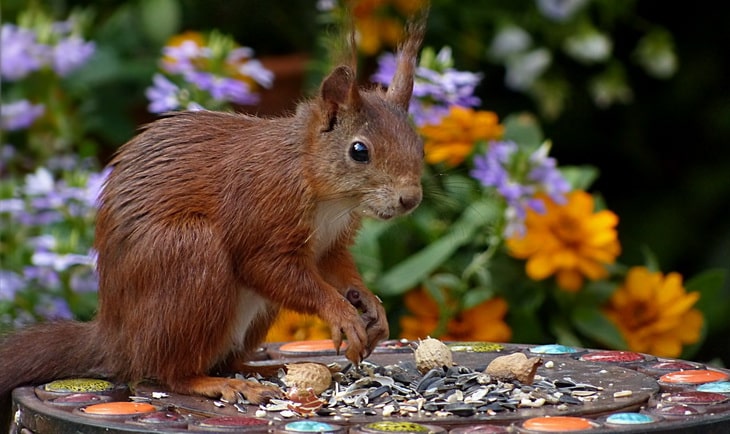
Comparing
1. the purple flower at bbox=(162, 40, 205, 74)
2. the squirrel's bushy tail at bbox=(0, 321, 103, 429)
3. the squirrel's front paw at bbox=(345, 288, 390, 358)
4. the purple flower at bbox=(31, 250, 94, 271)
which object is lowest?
the squirrel's bushy tail at bbox=(0, 321, 103, 429)

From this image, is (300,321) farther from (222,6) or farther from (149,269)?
(222,6)

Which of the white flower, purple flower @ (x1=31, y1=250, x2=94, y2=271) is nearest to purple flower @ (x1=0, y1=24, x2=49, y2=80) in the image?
purple flower @ (x1=31, y1=250, x2=94, y2=271)

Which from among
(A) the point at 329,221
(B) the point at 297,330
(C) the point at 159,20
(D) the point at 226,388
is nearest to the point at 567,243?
(B) the point at 297,330

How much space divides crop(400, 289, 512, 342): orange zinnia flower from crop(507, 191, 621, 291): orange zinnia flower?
14 centimetres

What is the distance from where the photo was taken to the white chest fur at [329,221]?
2.08m

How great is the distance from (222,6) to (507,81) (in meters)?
1.38

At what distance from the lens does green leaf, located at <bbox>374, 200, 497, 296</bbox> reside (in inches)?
117

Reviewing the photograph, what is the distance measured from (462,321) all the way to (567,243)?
318 millimetres

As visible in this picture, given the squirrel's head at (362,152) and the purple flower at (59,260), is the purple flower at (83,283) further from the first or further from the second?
the squirrel's head at (362,152)

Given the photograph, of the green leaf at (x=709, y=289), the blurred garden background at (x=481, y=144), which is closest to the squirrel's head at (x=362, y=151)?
the blurred garden background at (x=481, y=144)

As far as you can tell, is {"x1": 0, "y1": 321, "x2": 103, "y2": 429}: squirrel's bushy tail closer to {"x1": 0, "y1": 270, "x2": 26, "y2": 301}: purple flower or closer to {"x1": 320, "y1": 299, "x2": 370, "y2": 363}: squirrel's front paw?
{"x1": 320, "y1": 299, "x2": 370, "y2": 363}: squirrel's front paw

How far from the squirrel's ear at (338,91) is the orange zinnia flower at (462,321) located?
44.1 inches

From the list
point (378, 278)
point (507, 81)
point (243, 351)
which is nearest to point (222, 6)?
point (507, 81)

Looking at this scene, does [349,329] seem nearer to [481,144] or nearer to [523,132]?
[481,144]
